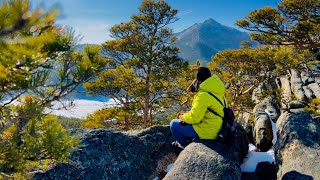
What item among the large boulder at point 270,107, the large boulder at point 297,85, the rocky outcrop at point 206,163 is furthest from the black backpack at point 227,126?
the large boulder at point 297,85

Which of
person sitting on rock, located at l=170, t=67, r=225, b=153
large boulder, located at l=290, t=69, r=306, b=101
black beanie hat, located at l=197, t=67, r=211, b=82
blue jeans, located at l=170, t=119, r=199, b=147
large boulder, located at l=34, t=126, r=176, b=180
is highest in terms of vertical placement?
black beanie hat, located at l=197, t=67, r=211, b=82

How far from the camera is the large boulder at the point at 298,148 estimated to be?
6.36m

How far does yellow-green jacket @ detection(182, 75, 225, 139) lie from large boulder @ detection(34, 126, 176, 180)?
1673mm

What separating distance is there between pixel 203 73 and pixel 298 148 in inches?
109

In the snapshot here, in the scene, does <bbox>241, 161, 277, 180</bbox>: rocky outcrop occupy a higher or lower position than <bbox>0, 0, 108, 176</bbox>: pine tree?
lower

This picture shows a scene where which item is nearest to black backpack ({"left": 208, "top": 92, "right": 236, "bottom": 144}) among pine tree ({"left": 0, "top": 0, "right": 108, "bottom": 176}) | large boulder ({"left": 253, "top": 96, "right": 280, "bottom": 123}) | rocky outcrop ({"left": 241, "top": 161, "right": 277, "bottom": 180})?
rocky outcrop ({"left": 241, "top": 161, "right": 277, "bottom": 180})

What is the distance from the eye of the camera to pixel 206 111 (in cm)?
689

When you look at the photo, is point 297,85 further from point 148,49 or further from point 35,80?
point 35,80

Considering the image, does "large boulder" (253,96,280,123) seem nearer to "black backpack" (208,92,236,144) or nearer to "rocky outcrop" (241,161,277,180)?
"rocky outcrop" (241,161,277,180)

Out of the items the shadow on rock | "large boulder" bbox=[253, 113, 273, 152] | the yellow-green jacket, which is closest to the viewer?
the shadow on rock

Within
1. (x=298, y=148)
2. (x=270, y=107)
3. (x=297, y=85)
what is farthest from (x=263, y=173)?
(x=297, y=85)

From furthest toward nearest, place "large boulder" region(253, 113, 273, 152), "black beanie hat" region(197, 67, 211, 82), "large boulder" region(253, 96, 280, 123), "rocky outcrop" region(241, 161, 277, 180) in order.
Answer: "large boulder" region(253, 96, 280, 123)
"large boulder" region(253, 113, 273, 152)
"rocky outcrop" region(241, 161, 277, 180)
"black beanie hat" region(197, 67, 211, 82)

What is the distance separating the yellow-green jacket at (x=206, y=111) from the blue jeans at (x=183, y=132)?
0.16 meters

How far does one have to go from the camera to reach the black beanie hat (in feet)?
22.5
